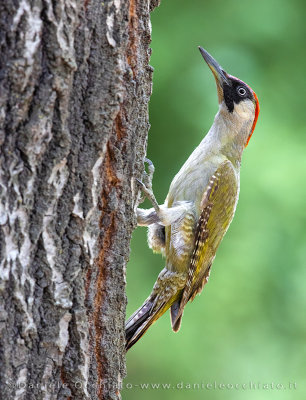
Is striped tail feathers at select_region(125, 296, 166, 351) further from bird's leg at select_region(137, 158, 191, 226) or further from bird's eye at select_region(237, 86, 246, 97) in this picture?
bird's eye at select_region(237, 86, 246, 97)

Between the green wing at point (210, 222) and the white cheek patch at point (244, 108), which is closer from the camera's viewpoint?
the green wing at point (210, 222)

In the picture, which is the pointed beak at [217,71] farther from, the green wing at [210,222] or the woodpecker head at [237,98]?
the green wing at [210,222]

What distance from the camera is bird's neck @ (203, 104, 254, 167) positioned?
370 cm

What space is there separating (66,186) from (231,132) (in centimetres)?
195

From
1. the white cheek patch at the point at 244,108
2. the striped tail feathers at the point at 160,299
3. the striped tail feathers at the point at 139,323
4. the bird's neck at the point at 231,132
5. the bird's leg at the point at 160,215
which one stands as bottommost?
the striped tail feathers at the point at 139,323

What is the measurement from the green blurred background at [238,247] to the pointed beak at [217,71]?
1.02 metres

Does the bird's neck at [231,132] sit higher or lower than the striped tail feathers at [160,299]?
higher

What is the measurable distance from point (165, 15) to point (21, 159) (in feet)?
12.5

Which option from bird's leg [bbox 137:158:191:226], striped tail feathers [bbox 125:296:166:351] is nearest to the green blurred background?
bird's leg [bbox 137:158:191:226]

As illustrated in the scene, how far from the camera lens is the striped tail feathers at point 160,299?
305 cm

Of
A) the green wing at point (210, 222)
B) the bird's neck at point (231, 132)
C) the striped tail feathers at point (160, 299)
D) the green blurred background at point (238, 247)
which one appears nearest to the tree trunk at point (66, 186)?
the striped tail feathers at point (160, 299)

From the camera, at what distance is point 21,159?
184cm

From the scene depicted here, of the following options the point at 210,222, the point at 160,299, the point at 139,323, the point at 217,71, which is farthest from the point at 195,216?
the point at 217,71

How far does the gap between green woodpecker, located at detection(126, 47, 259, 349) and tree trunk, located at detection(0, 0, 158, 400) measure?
0.99 meters
